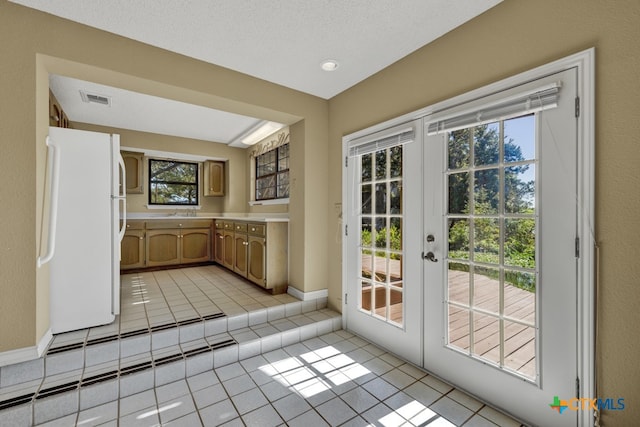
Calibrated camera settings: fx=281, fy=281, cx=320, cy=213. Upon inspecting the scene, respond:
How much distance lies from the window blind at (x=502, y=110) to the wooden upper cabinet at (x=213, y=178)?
4509 mm

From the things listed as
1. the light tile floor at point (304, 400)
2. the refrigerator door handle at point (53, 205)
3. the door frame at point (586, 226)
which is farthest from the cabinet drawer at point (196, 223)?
the door frame at point (586, 226)

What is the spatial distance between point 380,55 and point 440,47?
46cm

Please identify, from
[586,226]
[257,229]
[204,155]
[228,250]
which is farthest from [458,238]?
[204,155]

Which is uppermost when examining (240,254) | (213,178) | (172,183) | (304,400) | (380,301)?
(213,178)

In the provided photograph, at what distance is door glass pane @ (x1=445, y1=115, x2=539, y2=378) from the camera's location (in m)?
1.63

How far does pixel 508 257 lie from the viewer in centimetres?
171

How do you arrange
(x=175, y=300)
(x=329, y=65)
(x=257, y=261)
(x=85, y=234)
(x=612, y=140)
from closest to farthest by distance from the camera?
(x=612, y=140) → (x=85, y=234) → (x=329, y=65) → (x=175, y=300) → (x=257, y=261)

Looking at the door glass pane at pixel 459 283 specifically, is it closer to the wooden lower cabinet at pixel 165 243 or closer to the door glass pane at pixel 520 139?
the door glass pane at pixel 520 139

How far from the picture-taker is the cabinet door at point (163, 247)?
4672 millimetres

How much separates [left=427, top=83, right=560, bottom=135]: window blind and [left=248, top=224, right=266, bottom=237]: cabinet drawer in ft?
7.17

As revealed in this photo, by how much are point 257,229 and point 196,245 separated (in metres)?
2.10

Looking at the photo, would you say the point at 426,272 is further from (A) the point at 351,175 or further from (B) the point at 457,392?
(A) the point at 351,175

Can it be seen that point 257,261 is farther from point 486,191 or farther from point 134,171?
point 134,171

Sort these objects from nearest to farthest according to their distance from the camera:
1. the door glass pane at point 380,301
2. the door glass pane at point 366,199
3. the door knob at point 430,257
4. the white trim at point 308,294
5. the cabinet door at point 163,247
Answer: the door knob at point 430,257 → the door glass pane at point 380,301 → the door glass pane at point 366,199 → the white trim at point 308,294 → the cabinet door at point 163,247
